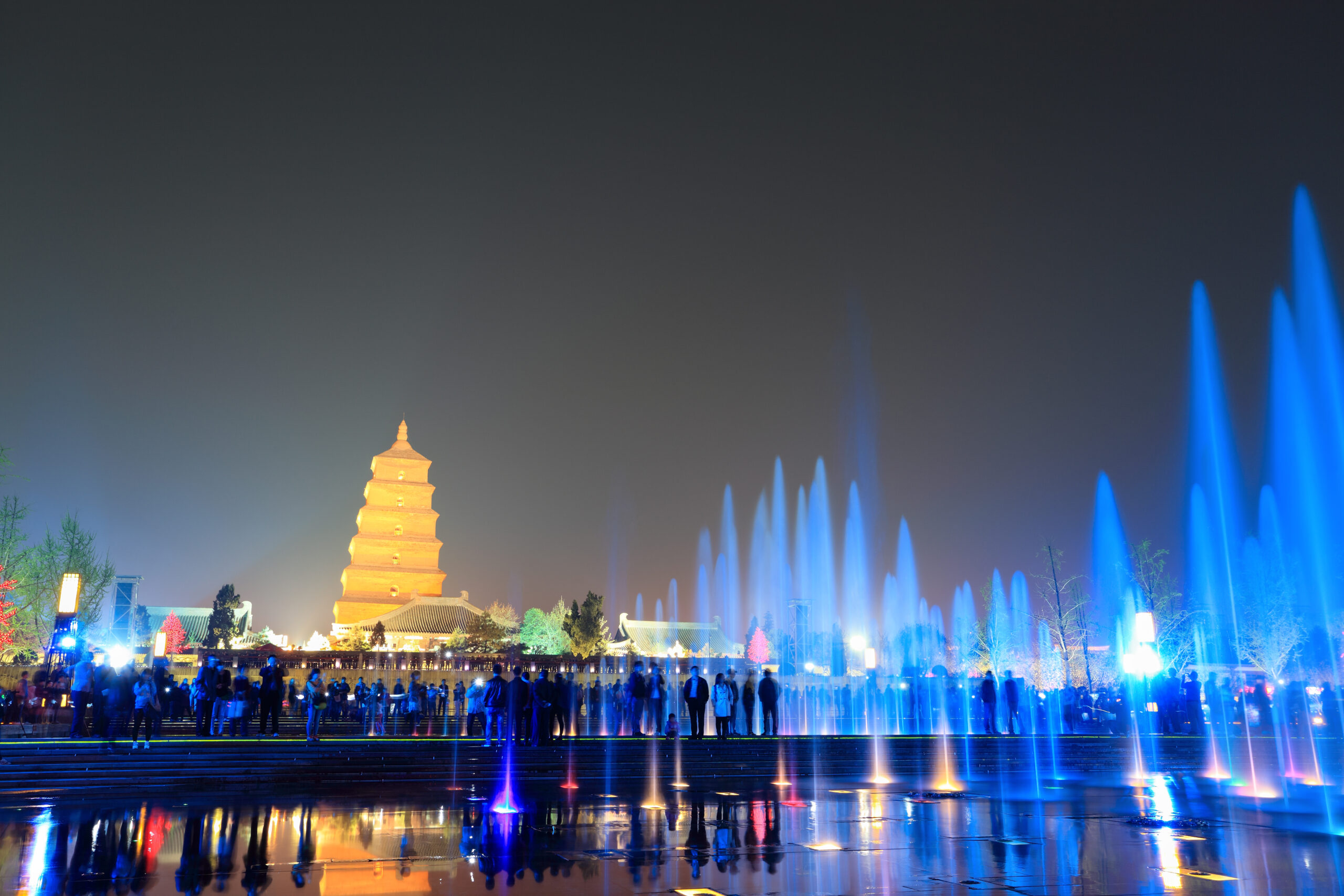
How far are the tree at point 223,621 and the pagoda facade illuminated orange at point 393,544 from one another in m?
10.8

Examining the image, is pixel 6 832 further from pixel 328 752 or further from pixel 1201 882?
pixel 1201 882

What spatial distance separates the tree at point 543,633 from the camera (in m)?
82.8

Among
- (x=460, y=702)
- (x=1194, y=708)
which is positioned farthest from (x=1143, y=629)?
(x=460, y=702)

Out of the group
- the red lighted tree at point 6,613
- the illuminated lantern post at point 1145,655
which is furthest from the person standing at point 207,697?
the illuminated lantern post at point 1145,655

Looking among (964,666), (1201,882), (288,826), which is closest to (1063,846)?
(1201,882)

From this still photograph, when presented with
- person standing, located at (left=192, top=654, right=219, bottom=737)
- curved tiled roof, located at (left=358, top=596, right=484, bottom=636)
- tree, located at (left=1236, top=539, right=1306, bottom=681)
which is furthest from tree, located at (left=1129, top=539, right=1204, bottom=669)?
curved tiled roof, located at (left=358, top=596, right=484, bottom=636)

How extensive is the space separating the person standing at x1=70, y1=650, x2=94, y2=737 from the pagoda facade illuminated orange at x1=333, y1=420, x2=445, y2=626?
7448 cm

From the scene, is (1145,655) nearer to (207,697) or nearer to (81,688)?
(207,697)

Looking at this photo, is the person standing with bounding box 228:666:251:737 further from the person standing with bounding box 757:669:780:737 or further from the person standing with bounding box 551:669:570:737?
the person standing with bounding box 757:669:780:737

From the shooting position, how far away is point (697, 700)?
18.4 meters

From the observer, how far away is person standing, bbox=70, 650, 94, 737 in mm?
16734

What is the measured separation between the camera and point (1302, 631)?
4478cm

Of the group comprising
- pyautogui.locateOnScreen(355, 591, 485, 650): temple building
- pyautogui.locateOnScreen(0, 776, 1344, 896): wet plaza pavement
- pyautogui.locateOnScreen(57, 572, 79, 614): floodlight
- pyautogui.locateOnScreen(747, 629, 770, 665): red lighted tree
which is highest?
pyautogui.locateOnScreen(355, 591, 485, 650): temple building

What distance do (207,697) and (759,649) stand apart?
205ft
